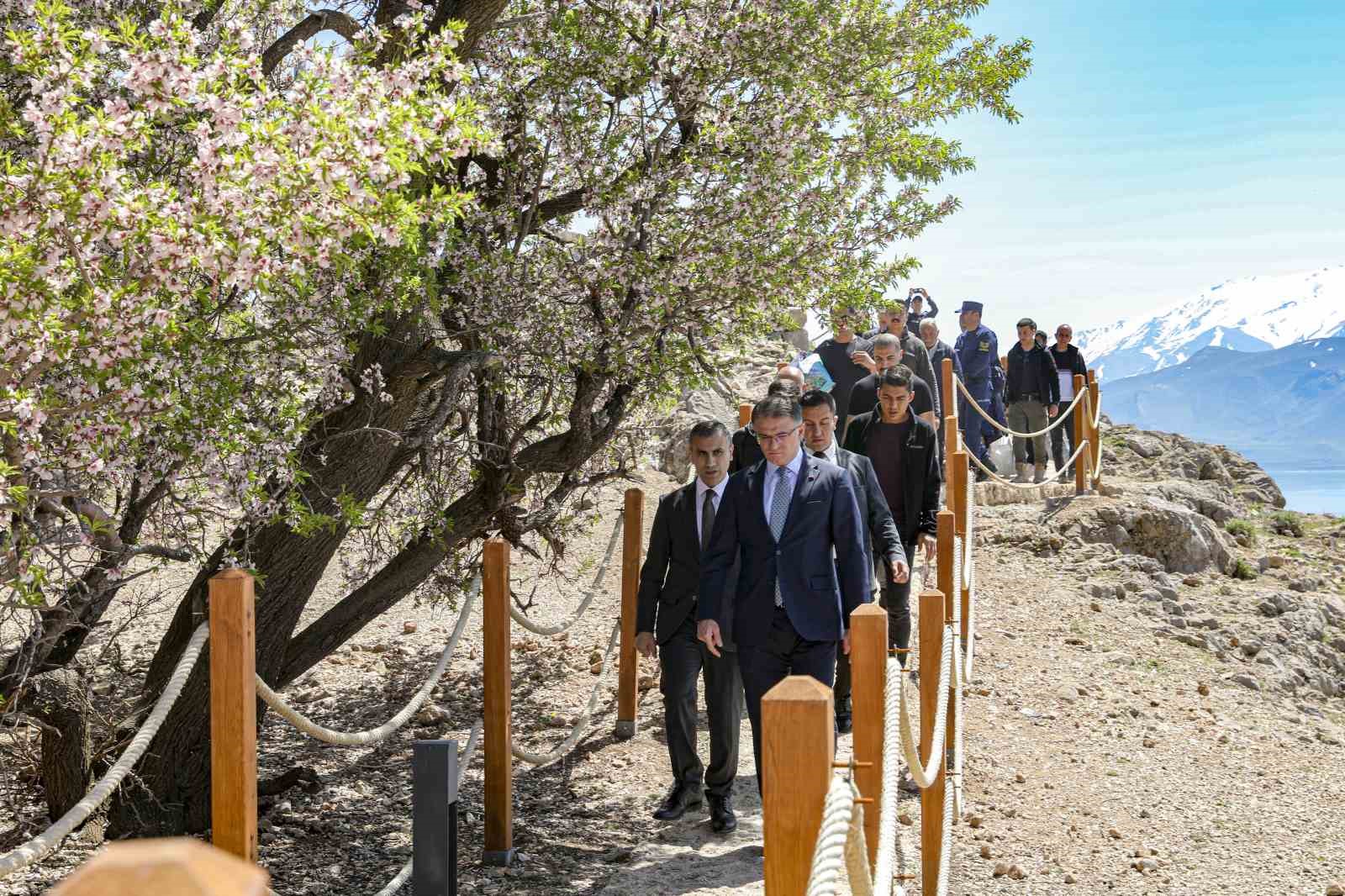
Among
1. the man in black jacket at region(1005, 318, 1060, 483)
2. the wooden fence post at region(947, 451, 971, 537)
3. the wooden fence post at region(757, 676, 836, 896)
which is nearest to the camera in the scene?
the wooden fence post at region(757, 676, 836, 896)

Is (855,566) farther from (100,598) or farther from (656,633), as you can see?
(100,598)

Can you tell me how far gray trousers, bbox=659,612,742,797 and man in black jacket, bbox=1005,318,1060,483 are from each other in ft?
32.7

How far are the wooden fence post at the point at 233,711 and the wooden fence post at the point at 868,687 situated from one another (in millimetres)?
2057

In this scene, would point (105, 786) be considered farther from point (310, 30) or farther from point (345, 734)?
point (310, 30)

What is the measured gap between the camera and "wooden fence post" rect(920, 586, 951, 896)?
552 centimetres

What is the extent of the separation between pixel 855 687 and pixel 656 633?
2694mm

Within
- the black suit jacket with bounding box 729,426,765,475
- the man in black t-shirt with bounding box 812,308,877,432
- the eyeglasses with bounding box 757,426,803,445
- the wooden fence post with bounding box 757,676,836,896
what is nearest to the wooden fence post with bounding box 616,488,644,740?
the black suit jacket with bounding box 729,426,765,475

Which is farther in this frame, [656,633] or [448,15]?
[656,633]

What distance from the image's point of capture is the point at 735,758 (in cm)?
660

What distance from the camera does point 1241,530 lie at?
16.6 meters

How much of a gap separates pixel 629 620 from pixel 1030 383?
28.9 feet

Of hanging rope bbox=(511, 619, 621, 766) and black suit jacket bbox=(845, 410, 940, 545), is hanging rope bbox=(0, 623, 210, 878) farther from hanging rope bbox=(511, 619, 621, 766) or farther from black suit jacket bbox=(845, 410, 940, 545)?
black suit jacket bbox=(845, 410, 940, 545)

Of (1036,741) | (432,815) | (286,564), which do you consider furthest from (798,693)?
(1036,741)

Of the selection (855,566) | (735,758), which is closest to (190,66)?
(855,566)
